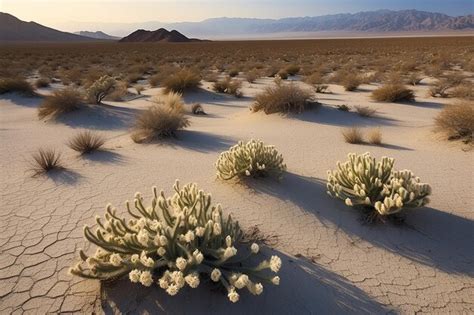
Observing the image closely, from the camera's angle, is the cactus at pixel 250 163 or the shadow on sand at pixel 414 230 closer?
the shadow on sand at pixel 414 230

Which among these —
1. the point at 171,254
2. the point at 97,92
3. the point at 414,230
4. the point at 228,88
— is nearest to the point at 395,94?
the point at 228,88

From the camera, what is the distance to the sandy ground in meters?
3.16

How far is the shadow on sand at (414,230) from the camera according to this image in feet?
12.6

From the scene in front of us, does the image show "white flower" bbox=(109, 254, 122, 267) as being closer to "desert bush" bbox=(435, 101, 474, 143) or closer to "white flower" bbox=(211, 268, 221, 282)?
"white flower" bbox=(211, 268, 221, 282)

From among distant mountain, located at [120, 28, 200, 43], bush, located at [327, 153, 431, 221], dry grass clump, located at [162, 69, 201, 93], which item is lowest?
distant mountain, located at [120, 28, 200, 43]

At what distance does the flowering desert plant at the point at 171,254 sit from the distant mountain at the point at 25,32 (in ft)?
464

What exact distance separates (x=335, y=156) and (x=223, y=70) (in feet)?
57.4

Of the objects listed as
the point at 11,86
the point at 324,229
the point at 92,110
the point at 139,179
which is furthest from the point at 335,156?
the point at 11,86

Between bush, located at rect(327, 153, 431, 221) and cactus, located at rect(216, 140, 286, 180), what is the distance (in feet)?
2.62

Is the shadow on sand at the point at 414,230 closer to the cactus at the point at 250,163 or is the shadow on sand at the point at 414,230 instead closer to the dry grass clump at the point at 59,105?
the cactus at the point at 250,163

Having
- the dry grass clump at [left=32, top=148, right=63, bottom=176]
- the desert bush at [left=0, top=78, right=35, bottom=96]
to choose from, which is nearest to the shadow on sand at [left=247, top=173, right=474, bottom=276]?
the dry grass clump at [left=32, top=148, right=63, bottom=176]

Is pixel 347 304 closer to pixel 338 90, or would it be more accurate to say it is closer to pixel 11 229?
pixel 11 229

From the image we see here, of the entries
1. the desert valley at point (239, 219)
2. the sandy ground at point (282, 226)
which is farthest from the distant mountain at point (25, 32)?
the sandy ground at point (282, 226)

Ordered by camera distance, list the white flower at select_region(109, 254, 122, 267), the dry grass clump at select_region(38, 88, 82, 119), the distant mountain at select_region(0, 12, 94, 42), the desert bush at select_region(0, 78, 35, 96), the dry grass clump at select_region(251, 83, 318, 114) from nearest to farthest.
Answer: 1. the white flower at select_region(109, 254, 122, 267)
2. the dry grass clump at select_region(251, 83, 318, 114)
3. the dry grass clump at select_region(38, 88, 82, 119)
4. the desert bush at select_region(0, 78, 35, 96)
5. the distant mountain at select_region(0, 12, 94, 42)
